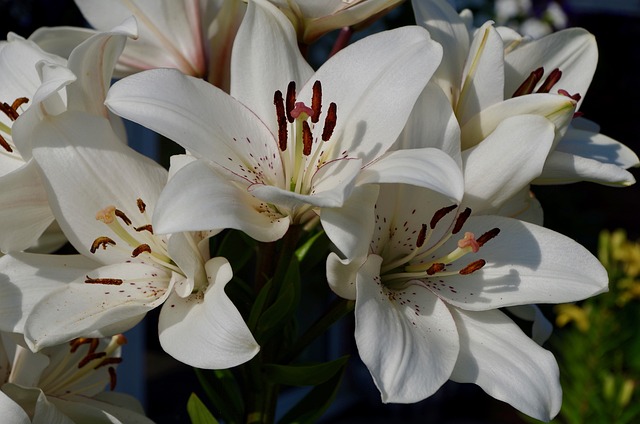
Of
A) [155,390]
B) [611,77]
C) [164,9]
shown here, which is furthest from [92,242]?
[611,77]

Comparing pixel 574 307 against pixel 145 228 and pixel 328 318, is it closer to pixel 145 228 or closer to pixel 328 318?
pixel 328 318

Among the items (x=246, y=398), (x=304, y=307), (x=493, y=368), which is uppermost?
(x=493, y=368)

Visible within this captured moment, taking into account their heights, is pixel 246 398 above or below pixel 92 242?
below

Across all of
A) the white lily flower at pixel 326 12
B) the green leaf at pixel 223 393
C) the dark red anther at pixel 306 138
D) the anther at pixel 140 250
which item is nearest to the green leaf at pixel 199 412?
the green leaf at pixel 223 393

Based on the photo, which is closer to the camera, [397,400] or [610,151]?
[397,400]

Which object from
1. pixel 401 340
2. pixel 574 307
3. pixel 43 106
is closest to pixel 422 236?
pixel 401 340

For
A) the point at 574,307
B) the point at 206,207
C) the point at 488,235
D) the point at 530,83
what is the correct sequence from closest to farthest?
the point at 206,207 → the point at 488,235 → the point at 530,83 → the point at 574,307

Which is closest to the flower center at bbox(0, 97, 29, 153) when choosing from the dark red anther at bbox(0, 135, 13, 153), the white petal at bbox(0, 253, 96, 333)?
the dark red anther at bbox(0, 135, 13, 153)

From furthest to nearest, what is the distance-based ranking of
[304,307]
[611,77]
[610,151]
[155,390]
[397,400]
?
[611,77], [304,307], [155,390], [610,151], [397,400]

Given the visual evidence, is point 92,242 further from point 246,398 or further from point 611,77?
point 611,77
